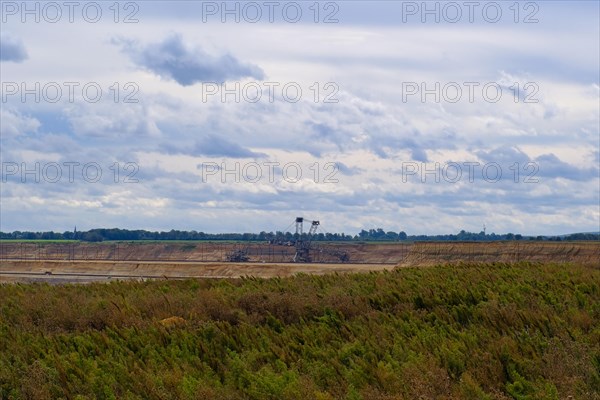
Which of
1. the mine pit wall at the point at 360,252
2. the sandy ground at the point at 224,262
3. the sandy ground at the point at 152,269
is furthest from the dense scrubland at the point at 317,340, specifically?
the sandy ground at the point at 152,269

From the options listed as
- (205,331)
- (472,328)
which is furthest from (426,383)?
(205,331)

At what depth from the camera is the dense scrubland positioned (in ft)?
61.6

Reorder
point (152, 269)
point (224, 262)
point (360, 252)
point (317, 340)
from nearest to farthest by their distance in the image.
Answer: point (317, 340)
point (152, 269)
point (224, 262)
point (360, 252)

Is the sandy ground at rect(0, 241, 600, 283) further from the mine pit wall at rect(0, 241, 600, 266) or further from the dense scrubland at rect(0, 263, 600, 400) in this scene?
the dense scrubland at rect(0, 263, 600, 400)

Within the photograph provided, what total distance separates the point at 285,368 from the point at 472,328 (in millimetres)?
5922

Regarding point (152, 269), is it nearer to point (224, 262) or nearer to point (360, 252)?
point (224, 262)

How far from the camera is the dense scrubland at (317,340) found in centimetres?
1878

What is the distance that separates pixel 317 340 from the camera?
76.2ft

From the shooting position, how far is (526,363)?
19812 millimetres

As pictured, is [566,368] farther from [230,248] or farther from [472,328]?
[230,248]

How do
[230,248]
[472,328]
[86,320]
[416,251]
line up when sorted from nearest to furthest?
1. [472,328]
2. [86,320]
3. [416,251]
4. [230,248]

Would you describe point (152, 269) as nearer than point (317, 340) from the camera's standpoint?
No

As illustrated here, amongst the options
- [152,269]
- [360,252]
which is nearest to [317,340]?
[152,269]

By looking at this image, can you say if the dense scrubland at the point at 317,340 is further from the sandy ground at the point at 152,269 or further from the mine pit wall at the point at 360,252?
the sandy ground at the point at 152,269
